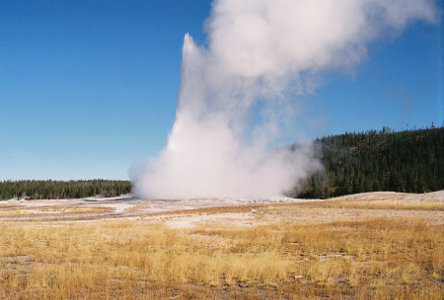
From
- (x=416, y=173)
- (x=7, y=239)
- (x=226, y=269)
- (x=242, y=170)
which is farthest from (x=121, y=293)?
(x=416, y=173)

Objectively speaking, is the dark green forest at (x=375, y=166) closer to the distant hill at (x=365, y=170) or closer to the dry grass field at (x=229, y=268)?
the distant hill at (x=365, y=170)

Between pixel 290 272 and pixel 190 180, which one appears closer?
pixel 290 272

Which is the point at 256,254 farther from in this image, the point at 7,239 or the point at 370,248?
the point at 7,239

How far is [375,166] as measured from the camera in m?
130

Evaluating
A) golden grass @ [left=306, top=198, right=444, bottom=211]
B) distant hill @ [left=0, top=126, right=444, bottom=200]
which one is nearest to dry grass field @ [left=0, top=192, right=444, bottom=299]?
golden grass @ [left=306, top=198, right=444, bottom=211]

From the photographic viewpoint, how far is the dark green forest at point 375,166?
102750mm

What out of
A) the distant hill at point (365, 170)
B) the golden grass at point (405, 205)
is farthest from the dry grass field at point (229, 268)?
the distant hill at point (365, 170)

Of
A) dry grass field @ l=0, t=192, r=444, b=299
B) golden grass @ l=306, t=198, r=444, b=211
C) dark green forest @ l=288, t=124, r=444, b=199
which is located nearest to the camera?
dry grass field @ l=0, t=192, r=444, b=299

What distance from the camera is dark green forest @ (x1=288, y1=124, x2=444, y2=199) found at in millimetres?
102750

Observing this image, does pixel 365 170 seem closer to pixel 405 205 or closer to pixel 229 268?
pixel 405 205

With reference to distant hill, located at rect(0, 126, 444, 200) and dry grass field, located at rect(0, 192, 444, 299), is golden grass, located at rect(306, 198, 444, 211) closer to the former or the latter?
dry grass field, located at rect(0, 192, 444, 299)

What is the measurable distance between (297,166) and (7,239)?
417ft

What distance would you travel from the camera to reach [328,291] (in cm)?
934

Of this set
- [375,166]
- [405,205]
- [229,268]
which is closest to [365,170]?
[375,166]
